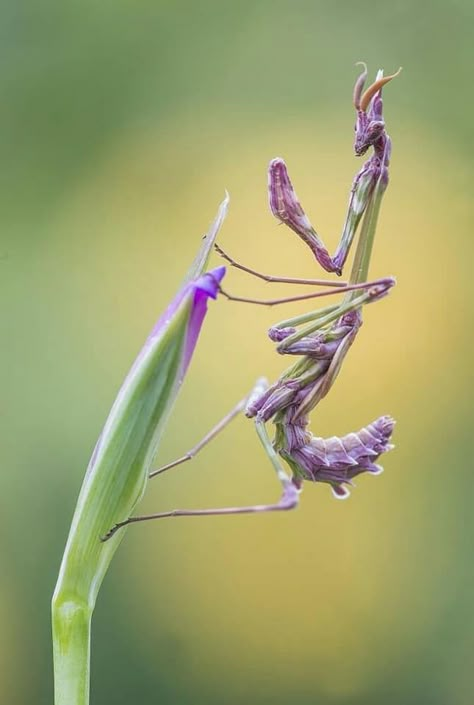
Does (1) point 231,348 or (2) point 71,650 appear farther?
(1) point 231,348

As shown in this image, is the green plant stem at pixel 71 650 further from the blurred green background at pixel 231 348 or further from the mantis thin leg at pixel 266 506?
the blurred green background at pixel 231 348

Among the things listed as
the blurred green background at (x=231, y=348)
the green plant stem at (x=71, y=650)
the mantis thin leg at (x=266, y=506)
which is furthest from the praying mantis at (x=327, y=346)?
the blurred green background at (x=231, y=348)

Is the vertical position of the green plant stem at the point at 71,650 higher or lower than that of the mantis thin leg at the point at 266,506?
lower

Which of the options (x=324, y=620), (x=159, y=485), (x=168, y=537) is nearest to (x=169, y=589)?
(x=168, y=537)

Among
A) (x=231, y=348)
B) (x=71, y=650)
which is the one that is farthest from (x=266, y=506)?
(x=231, y=348)

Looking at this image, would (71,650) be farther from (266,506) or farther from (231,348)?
(231,348)

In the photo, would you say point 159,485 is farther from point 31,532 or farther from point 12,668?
point 12,668

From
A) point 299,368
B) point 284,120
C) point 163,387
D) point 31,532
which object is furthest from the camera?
point 284,120

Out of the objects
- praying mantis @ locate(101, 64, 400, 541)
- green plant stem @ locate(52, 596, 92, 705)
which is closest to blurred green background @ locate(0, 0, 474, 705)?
praying mantis @ locate(101, 64, 400, 541)

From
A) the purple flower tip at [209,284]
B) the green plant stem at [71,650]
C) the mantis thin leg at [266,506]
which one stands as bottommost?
the green plant stem at [71,650]
